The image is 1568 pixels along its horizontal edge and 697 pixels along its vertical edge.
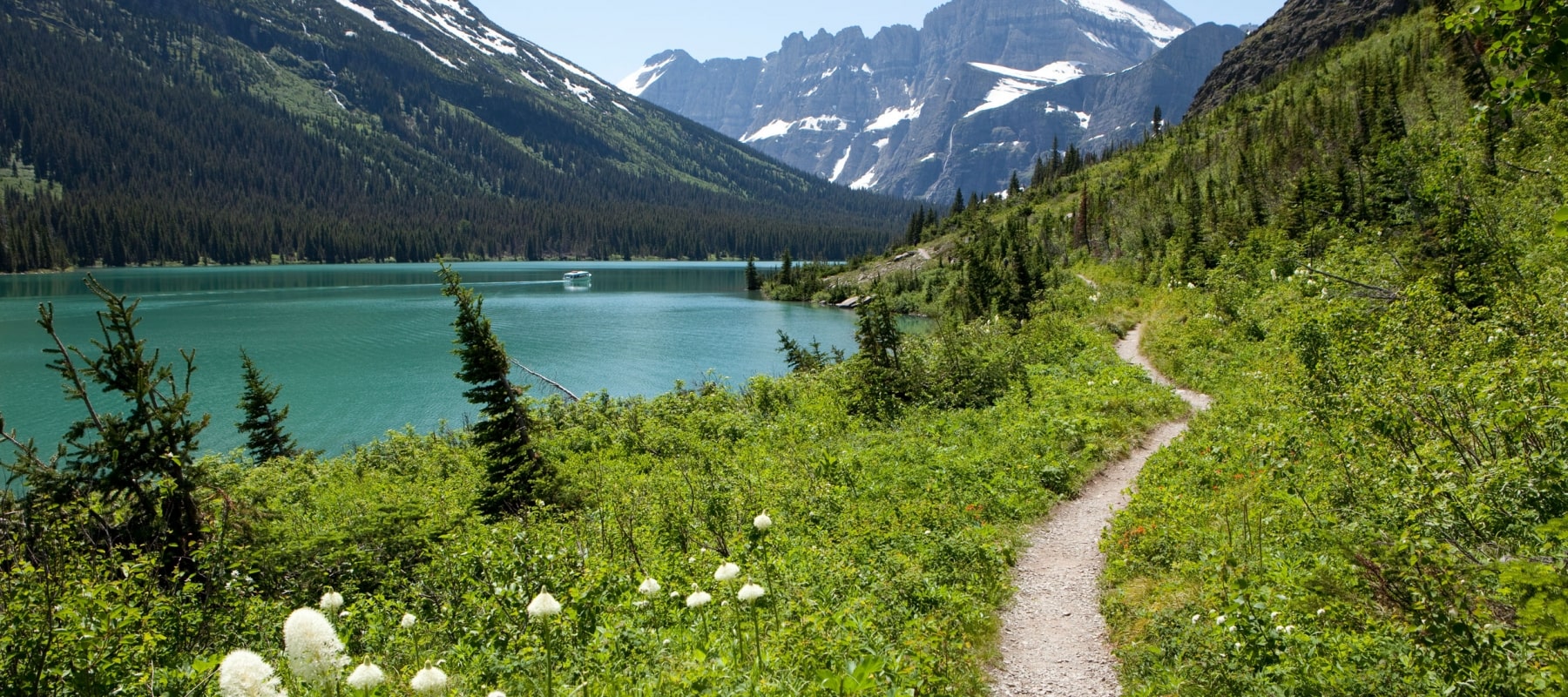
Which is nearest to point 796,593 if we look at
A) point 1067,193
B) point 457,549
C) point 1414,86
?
point 457,549

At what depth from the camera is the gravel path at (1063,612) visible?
576 cm

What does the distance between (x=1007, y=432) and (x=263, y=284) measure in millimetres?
110825

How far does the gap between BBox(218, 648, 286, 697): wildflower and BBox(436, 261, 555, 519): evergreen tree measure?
9972 mm

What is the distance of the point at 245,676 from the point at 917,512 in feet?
23.6

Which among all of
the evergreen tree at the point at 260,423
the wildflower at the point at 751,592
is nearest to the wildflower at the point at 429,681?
the wildflower at the point at 751,592

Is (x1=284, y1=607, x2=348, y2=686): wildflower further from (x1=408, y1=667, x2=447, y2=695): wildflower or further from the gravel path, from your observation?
the gravel path

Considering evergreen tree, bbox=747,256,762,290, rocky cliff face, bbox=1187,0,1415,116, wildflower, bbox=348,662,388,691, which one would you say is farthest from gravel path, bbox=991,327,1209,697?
evergreen tree, bbox=747,256,762,290

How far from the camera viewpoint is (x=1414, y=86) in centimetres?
3744

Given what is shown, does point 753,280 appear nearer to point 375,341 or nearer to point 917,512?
point 375,341

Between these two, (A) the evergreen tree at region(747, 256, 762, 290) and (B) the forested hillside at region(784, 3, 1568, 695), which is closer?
(B) the forested hillside at region(784, 3, 1568, 695)

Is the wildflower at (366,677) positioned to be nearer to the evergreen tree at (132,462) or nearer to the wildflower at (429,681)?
the wildflower at (429,681)

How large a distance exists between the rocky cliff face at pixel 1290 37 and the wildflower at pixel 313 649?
84969mm

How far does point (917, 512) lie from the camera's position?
8.84 meters

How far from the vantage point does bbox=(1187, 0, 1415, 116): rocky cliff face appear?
69.2m
